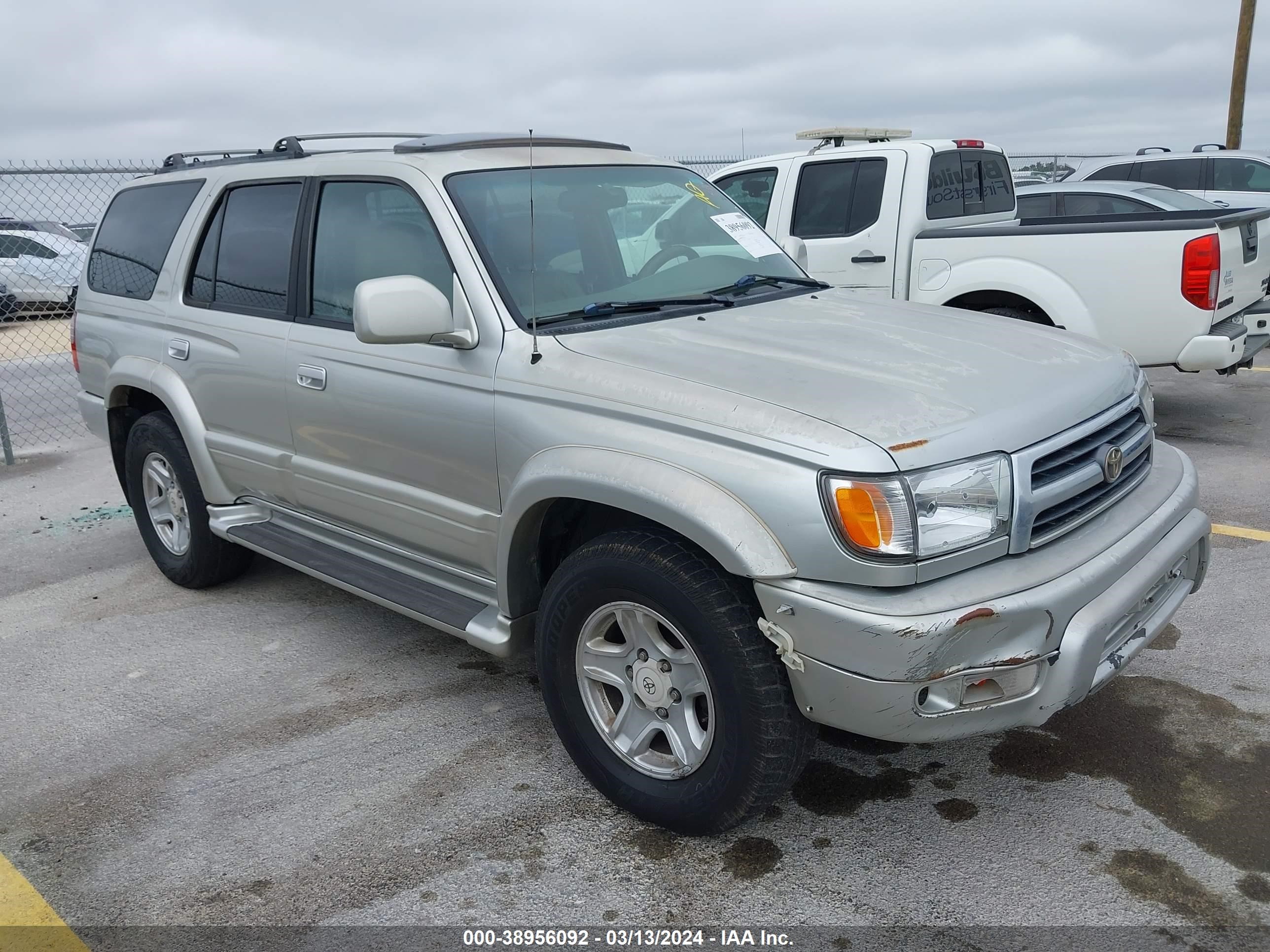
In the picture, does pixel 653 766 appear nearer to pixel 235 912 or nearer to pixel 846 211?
pixel 235 912

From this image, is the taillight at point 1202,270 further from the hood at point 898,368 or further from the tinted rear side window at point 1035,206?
the tinted rear side window at point 1035,206

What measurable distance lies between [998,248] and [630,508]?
16.4 ft

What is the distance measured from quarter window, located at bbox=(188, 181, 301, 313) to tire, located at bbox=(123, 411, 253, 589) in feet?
2.28

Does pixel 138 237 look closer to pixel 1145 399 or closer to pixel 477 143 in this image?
pixel 477 143

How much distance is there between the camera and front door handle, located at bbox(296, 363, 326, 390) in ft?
12.4

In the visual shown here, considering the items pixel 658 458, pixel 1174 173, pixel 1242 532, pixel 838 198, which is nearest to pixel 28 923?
pixel 658 458

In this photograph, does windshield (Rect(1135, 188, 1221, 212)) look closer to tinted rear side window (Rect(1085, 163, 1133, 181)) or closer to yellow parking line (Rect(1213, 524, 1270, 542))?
tinted rear side window (Rect(1085, 163, 1133, 181))

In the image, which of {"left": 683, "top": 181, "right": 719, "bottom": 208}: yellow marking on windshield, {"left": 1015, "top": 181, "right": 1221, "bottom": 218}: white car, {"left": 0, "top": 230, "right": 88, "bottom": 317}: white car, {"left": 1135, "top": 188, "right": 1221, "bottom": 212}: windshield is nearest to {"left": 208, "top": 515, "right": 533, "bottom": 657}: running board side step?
{"left": 683, "top": 181, "right": 719, "bottom": 208}: yellow marking on windshield

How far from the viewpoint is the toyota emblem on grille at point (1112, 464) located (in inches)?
115

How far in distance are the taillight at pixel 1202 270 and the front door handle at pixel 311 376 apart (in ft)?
16.3

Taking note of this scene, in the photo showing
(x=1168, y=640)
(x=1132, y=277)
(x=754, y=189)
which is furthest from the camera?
(x=754, y=189)

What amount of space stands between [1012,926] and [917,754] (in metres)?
0.86

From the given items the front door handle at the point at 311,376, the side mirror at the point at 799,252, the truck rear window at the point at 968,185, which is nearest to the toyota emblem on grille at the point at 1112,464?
the side mirror at the point at 799,252

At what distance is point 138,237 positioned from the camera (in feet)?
16.5
